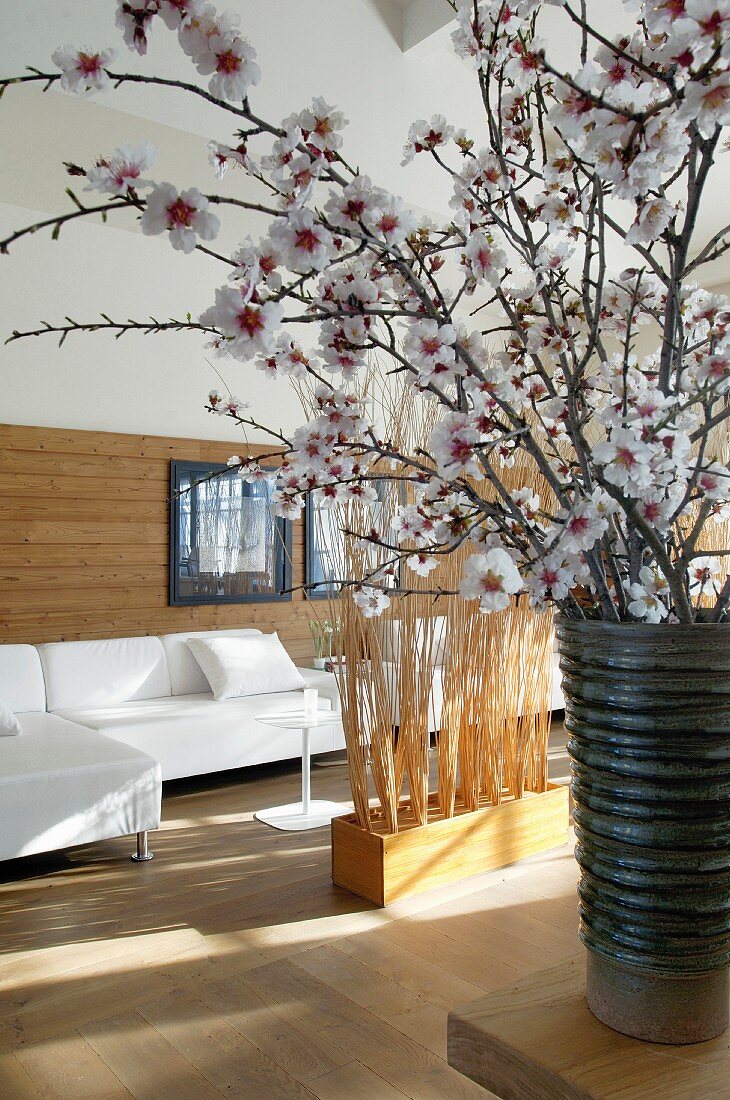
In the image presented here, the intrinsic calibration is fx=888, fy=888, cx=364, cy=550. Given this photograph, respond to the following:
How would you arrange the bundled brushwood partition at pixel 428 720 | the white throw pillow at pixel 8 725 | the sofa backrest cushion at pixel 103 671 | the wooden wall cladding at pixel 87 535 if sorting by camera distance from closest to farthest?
the bundled brushwood partition at pixel 428 720
the white throw pillow at pixel 8 725
the sofa backrest cushion at pixel 103 671
the wooden wall cladding at pixel 87 535

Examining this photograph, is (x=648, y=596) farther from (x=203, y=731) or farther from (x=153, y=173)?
(x=153, y=173)

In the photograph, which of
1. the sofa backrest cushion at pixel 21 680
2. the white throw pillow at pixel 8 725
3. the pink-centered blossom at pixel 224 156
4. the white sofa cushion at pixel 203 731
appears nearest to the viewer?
the pink-centered blossom at pixel 224 156

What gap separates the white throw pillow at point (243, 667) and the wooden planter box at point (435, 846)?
2030 mm

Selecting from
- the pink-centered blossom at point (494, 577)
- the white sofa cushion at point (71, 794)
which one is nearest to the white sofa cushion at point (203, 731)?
the white sofa cushion at point (71, 794)

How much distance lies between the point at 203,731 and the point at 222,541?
1.86 meters

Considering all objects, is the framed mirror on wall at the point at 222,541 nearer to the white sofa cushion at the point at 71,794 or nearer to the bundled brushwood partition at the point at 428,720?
the white sofa cushion at the point at 71,794

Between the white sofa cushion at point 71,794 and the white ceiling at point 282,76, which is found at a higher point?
the white ceiling at point 282,76

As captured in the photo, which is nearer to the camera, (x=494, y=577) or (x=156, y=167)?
(x=494, y=577)

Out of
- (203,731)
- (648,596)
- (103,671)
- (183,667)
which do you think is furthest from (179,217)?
(183,667)

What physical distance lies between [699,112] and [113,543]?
5487 millimetres

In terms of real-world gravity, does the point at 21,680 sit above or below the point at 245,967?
above

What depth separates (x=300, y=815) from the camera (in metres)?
4.24

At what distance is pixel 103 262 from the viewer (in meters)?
5.62

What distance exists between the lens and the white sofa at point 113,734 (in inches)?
136
